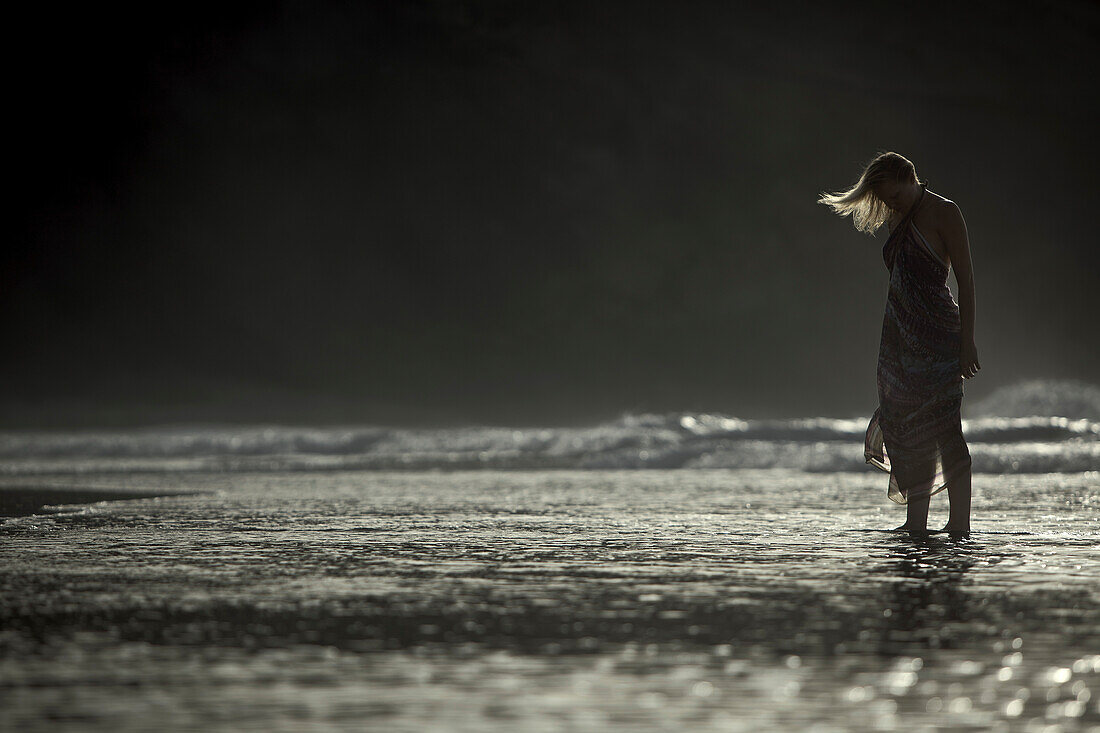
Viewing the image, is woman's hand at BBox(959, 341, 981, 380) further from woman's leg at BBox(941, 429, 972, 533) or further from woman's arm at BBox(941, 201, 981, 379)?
woman's leg at BBox(941, 429, 972, 533)

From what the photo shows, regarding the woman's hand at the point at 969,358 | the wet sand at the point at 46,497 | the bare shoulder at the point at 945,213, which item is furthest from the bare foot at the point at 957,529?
the wet sand at the point at 46,497

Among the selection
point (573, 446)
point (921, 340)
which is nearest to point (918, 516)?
point (921, 340)

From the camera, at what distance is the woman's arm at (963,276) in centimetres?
539

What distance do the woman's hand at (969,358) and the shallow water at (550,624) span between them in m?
0.72

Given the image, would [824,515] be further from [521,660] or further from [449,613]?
[521,660]

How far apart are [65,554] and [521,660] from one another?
2.73 meters

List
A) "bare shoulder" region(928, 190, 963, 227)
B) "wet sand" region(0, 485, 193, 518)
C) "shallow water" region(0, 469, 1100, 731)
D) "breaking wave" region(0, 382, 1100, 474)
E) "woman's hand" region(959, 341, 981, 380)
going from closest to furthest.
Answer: "shallow water" region(0, 469, 1100, 731)
"woman's hand" region(959, 341, 981, 380)
"bare shoulder" region(928, 190, 963, 227)
"wet sand" region(0, 485, 193, 518)
"breaking wave" region(0, 382, 1100, 474)

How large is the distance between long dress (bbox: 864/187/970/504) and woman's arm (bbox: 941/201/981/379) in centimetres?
6

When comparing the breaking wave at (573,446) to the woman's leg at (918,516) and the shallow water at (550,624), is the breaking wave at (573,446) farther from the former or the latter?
the shallow water at (550,624)

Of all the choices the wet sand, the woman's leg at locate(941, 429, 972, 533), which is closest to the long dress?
the woman's leg at locate(941, 429, 972, 533)

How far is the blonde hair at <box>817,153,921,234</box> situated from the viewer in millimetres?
5621

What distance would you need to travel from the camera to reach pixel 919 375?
551 cm

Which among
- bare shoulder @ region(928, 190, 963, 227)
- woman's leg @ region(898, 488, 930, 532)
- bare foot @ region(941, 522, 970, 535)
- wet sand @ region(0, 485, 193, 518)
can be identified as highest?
bare shoulder @ region(928, 190, 963, 227)

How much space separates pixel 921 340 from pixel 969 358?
0.23 metres
